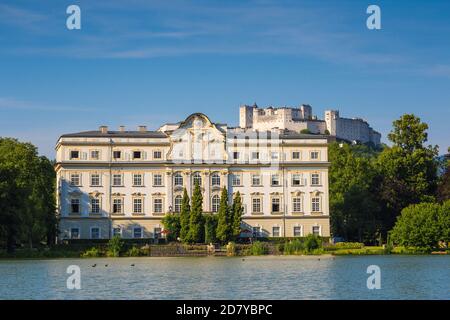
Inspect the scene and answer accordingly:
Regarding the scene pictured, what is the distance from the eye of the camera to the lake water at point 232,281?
30.4 meters

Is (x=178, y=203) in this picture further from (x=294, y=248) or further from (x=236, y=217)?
(x=294, y=248)

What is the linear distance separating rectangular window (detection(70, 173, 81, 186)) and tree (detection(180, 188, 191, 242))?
8819 millimetres

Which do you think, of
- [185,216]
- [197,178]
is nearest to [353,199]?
[197,178]

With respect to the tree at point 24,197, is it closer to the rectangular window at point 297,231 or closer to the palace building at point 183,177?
the palace building at point 183,177

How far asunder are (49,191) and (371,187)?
86.6 feet

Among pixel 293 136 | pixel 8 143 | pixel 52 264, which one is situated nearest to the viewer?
pixel 52 264

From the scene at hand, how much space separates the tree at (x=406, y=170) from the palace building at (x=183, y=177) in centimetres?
514

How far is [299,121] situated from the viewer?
613 feet

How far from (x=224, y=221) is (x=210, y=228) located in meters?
1.18

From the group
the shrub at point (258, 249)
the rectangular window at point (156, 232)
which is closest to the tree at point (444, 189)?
the shrub at point (258, 249)

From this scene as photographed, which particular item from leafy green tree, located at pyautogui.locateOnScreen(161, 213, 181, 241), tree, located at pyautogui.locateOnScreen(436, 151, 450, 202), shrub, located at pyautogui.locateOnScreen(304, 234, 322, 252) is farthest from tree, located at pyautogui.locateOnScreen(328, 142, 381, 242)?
leafy green tree, located at pyautogui.locateOnScreen(161, 213, 181, 241)
